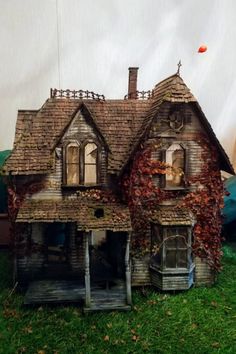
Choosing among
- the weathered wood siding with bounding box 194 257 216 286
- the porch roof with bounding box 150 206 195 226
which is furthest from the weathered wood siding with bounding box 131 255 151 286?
the weathered wood siding with bounding box 194 257 216 286

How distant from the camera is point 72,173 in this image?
13.8m

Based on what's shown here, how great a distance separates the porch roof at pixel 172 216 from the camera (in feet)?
41.0

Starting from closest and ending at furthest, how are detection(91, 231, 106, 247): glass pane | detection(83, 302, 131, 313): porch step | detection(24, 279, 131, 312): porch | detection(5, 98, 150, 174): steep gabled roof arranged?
detection(83, 302, 131, 313): porch step → detection(24, 279, 131, 312): porch → detection(5, 98, 150, 174): steep gabled roof → detection(91, 231, 106, 247): glass pane

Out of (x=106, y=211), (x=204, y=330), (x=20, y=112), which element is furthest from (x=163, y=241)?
(x=20, y=112)

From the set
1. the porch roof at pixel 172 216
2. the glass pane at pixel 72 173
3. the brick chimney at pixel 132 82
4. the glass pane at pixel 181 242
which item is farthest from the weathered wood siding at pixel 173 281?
the brick chimney at pixel 132 82

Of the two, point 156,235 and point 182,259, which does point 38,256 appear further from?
point 182,259

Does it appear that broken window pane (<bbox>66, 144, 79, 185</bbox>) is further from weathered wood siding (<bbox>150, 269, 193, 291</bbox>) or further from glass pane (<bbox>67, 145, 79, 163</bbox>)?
weathered wood siding (<bbox>150, 269, 193, 291</bbox>)

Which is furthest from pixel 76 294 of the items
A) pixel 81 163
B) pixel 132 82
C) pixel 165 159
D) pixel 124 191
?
pixel 132 82

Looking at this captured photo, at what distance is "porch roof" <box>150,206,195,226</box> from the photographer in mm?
12508

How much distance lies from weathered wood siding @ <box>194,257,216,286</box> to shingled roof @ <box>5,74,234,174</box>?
3897mm

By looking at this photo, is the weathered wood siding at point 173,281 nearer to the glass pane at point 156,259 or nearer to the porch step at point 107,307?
the glass pane at point 156,259

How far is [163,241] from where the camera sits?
12711 millimetres

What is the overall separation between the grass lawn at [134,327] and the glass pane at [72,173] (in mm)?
4873

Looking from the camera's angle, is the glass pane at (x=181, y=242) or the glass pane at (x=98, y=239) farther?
the glass pane at (x=98, y=239)
